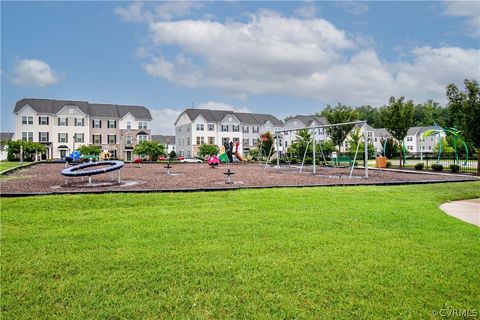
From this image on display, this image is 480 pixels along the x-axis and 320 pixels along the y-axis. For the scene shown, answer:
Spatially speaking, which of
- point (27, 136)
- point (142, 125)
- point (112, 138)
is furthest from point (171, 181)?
point (142, 125)

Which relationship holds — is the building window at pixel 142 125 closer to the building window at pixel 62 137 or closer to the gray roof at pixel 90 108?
the gray roof at pixel 90 108

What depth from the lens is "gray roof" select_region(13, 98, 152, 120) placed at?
200 ft

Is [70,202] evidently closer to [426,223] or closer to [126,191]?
[126,191]

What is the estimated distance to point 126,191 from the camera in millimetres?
10602

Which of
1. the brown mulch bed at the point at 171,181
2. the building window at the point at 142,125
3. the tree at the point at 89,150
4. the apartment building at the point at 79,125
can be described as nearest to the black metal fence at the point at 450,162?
the brown mulch bed at the point at 171,181

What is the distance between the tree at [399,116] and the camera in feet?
103

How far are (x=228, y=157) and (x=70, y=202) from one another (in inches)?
1310

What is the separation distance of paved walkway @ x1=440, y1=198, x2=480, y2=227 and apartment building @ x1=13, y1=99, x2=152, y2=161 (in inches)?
2387

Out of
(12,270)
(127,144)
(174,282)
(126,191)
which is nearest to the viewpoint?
(174,282)

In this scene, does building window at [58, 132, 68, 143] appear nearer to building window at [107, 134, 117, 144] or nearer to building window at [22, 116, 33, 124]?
building window at [22, 116, 33, 124]

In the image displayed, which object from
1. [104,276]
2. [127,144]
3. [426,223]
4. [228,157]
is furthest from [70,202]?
[127,144]

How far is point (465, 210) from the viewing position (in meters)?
9.25

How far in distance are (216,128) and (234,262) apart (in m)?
66.3

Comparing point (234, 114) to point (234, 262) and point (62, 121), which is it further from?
point (234, 262)
